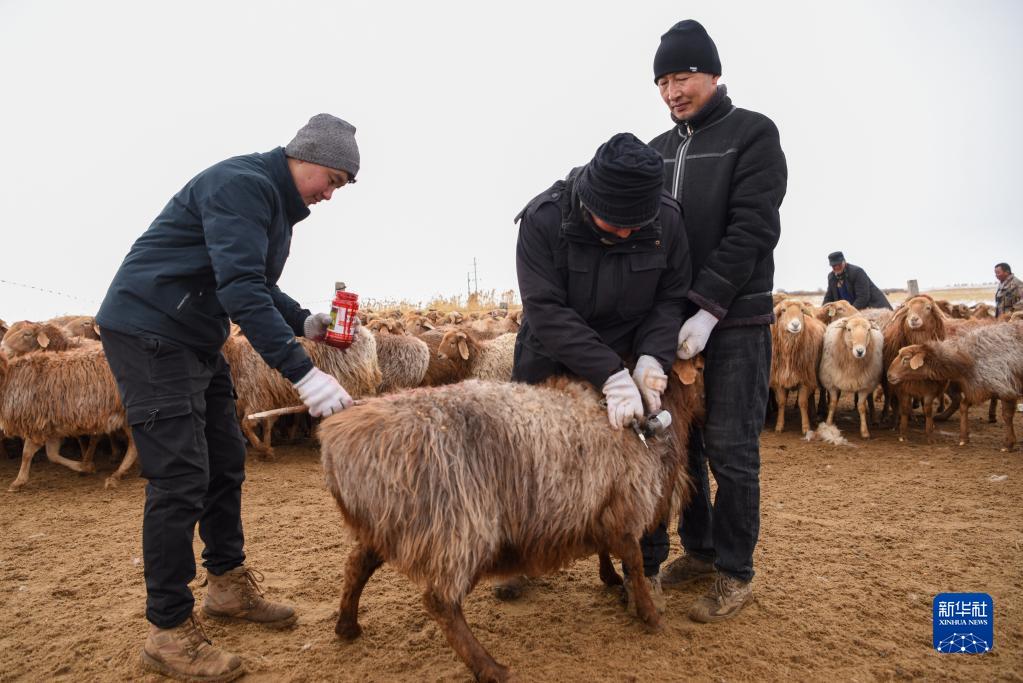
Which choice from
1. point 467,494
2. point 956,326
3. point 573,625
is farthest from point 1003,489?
point 467,494

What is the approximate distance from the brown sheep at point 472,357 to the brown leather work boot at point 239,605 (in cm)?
645

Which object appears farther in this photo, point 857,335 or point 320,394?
point 857,335

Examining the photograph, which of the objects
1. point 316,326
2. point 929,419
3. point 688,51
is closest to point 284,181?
point 316,326

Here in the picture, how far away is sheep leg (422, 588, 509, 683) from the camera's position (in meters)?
2.68

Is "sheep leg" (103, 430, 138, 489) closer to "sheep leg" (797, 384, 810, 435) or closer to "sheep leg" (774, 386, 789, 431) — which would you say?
"sheep leg" (774, 386, 789, 431)

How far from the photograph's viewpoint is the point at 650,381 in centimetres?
315

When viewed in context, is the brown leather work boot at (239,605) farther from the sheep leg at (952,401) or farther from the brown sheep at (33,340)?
the sheep leg at (952,401)

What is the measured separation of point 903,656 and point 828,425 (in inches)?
240

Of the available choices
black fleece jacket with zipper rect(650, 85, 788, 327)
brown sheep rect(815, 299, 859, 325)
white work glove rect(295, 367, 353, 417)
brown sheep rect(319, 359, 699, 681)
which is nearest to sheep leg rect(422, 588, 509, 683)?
brown sheep rect(319, 359, 699, 681)

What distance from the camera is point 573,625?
11.3 feet

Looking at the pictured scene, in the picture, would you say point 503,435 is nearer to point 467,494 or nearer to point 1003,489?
point 467,494

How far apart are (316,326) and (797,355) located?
24.6 ft

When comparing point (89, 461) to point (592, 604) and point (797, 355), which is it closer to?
point (592, 604)

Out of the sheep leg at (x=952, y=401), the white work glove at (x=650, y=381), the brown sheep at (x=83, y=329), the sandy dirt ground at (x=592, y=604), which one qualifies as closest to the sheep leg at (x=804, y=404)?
the sheep leg at (x=952, y=401)
